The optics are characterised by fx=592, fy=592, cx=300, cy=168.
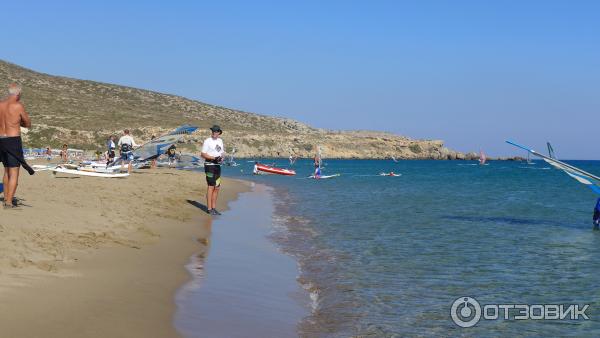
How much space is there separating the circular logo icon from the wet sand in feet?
5.68

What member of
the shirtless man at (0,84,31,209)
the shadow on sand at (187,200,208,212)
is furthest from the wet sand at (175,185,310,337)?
the shadow on sand at (187,200,208,212)

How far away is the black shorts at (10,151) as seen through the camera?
32.4ft

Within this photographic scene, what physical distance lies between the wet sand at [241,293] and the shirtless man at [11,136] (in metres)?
3.47

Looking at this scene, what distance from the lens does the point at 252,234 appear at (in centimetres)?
1305

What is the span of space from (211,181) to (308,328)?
29.8ft

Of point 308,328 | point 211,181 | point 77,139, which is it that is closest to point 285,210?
point 211,181

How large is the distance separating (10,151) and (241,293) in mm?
5252

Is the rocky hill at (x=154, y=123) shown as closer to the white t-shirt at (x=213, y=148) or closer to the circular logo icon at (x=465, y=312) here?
the white t-shirt at (x=213, y=148)

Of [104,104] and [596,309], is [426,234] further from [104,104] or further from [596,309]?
[104,104]

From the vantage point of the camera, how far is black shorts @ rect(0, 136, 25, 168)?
9.88 metres

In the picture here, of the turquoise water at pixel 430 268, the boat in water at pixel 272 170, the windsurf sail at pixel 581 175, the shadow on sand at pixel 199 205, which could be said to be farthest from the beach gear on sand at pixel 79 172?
the boat in water at pixel 272 170

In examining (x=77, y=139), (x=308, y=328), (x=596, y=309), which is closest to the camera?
(x=308, y=328)

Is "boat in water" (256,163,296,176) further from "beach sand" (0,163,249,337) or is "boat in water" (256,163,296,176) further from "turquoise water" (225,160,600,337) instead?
"beach sand" (0,163,249,337)

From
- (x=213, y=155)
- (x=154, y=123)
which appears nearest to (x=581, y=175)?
(x=213, y=155)
